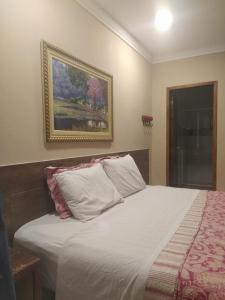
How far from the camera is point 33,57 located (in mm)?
1769

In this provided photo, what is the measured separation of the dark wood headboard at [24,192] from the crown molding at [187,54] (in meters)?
2.87

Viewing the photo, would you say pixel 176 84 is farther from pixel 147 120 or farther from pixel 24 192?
pixel 24 192

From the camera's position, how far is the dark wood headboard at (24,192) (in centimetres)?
A: 156

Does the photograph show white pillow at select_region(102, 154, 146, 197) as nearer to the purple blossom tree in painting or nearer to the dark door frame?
the purple blossom tree in painting

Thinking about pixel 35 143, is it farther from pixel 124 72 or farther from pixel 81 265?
pixel 124 72

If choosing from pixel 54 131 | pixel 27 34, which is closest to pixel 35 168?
pixel 54 131

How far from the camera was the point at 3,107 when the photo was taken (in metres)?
1.56

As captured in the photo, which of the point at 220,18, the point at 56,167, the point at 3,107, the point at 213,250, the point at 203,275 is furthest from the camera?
the point at 220,18

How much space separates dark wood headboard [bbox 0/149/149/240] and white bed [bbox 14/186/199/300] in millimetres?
70

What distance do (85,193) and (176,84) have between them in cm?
289

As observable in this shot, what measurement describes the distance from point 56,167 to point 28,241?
644 millimetres

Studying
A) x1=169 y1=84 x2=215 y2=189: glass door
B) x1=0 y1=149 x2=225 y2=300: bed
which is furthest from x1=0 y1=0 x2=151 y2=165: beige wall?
x1=169 y1=84 x2=215 y2=189: glass door

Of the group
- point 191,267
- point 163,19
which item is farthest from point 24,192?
point 163,19

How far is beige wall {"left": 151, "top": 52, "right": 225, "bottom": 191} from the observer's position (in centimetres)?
362
